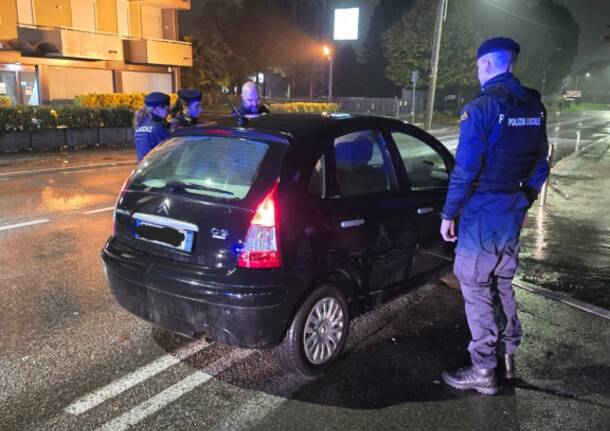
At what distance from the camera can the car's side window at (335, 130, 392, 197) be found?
140 inches

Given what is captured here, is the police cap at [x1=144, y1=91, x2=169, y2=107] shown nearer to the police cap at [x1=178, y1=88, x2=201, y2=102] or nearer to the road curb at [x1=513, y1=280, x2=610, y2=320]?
the police cap at [x1=178, y1=88, x2=201, y2=102]

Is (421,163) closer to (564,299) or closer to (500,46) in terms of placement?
(500,46)

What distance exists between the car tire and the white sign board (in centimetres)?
4456

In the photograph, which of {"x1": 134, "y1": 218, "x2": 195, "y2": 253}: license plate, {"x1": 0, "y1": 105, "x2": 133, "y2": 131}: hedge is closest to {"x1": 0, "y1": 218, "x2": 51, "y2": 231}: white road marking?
{"x1": 134, "y1": 218, "x2": 195, "y2": 253}: license plate

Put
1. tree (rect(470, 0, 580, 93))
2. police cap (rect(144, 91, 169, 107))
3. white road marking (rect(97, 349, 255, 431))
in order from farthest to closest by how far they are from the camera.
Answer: tree (rect(470, 0, 580, 93)) → police cap (rect(144, 91, 169, 107)) → white road marking (rect(97, 349, 255, 431))

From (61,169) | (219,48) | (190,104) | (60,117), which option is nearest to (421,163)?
(190,104)

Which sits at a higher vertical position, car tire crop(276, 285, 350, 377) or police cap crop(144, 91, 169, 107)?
police cap crop(144, 91, 169, 107)

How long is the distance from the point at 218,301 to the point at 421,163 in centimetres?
231

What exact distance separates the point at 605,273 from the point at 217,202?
4450 mm

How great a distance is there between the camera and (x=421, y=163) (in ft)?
14.9


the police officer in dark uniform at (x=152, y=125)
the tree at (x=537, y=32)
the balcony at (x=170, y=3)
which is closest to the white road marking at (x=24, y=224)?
the police officer in dark uniform at (x=152, y=125)

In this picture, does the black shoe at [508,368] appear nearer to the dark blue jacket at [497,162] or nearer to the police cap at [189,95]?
the dark blue jacket at [497,162]

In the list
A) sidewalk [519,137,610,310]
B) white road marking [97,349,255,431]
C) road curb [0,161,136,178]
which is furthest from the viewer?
road curb [0,161,136,178]

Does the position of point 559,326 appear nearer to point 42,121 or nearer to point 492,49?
point 492,49
